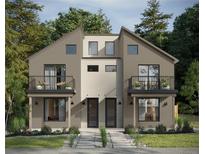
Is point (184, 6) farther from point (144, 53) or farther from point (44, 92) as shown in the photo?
point (44, 92)

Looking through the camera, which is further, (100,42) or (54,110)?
(54,110)

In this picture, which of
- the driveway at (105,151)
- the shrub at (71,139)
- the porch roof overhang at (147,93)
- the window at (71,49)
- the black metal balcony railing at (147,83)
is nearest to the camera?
the driveway at (105,151)

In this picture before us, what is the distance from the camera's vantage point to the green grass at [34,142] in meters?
3.42

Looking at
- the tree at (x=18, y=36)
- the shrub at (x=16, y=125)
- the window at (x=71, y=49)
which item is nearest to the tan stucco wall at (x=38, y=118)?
the shrub at (x=16, y=125)

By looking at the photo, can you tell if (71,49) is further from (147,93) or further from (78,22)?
(147,93)

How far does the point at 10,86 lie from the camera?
3678 mm

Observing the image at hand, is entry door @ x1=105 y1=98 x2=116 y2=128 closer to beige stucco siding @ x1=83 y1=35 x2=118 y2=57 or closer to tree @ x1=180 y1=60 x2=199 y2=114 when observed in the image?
beige stucco siding @ x1=83 y1=35 x2=118 y2=57

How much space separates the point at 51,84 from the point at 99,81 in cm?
127

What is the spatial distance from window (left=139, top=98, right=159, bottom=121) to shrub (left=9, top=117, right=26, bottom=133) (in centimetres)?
125

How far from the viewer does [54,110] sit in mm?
5027

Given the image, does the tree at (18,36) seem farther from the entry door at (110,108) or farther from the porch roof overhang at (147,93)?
the porch roof overhang at (147,93)

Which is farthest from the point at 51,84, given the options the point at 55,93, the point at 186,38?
the point at 186,38

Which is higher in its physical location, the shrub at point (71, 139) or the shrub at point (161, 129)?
the shrub at point (161, 129)
